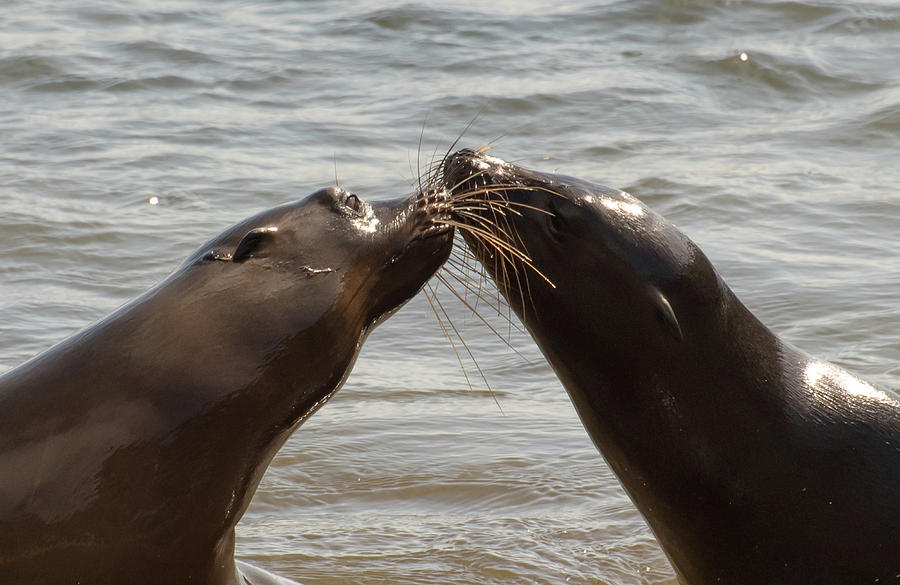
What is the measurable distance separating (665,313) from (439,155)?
18.3ft

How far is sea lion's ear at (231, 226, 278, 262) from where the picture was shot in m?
3.54

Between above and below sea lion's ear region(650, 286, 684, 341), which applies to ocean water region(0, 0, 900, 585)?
below

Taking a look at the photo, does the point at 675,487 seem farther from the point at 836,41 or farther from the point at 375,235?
the point at 836,41

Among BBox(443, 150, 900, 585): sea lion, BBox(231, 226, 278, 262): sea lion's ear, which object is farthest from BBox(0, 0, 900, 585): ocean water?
BBox(231, 226, 278, 262): sea lion's ear

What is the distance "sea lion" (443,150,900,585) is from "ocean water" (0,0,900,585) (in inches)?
32.6

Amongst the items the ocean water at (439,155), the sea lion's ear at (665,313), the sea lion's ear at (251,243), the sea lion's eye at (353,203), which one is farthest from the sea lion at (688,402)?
the ocean water at (439,155)

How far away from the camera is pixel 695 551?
13.6 feet

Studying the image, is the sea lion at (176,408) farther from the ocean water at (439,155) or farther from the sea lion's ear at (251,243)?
the ocean water at (439,155)

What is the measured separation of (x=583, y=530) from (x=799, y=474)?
131cm

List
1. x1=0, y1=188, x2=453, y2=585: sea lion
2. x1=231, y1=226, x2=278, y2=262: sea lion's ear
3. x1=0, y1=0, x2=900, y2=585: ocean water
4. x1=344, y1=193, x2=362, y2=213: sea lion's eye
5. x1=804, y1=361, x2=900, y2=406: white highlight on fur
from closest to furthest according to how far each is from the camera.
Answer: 1. x1=0, y1=188, x2=453, y2=585: sea lion
2. x1=231, y1=226, x2=278, y2=262: sea lion's ear
3. x1=344, y1=193, x2=362, y2=213: sea lion's eye
4. x1=804, y1=361, x2=900, y2=406: white highlight on fur
5. x1=0, y1=0, x2=900, y2=585: ocean water

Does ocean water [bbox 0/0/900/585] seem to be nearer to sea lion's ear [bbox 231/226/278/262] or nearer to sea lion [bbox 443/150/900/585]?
sea lion [bbox 443/150/900/585]

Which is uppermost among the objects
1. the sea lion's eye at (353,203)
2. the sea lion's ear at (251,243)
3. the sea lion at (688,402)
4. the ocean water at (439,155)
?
the sea lion's eye at (353,203)

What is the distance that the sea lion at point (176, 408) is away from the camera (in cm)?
326

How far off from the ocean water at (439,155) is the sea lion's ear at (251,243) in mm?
1549
